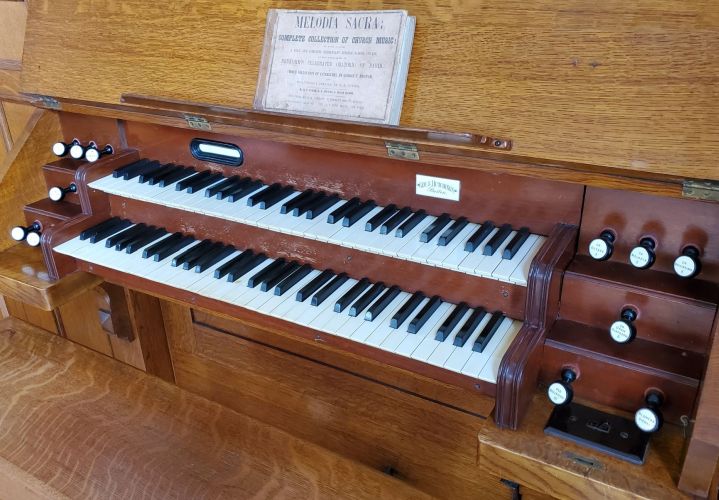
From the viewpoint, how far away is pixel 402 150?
1.28 meters

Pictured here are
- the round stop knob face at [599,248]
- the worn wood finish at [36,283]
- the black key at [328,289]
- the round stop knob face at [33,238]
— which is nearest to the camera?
the round stop knob face at [599,248]

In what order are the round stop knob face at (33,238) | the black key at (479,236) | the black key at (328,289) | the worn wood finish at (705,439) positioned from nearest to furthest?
the worn wood finish at (705,439)
the black key at (479,236)
the black key at (328,289)
the round stop knob face at (33,238)

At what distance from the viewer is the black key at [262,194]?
1528 millimetres

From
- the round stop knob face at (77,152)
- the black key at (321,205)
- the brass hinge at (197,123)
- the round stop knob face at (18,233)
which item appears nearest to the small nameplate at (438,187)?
the black key at (321,205)

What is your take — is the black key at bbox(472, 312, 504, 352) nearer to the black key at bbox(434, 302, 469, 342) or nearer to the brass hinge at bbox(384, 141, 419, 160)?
the black key at bbox(434, 302, 469, 342)

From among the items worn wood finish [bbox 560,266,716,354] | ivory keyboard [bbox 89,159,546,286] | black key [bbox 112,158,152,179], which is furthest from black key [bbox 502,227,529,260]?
black key [bbox 112,158,152,179]

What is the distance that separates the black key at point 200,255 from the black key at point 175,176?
0.66ft

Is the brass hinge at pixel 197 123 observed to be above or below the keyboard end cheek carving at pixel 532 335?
above

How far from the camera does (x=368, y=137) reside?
130 centimetres

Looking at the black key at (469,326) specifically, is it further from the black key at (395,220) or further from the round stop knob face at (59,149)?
the round stop knob face at (59,149)

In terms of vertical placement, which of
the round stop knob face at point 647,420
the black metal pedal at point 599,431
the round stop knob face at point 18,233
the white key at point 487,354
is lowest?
the black metal pedal at point 599,431

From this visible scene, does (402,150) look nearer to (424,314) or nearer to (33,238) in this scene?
(424,314)

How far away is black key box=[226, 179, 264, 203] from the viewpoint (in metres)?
1.57

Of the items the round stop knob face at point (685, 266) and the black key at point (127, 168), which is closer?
the round stop knob face at point (685, 266)
